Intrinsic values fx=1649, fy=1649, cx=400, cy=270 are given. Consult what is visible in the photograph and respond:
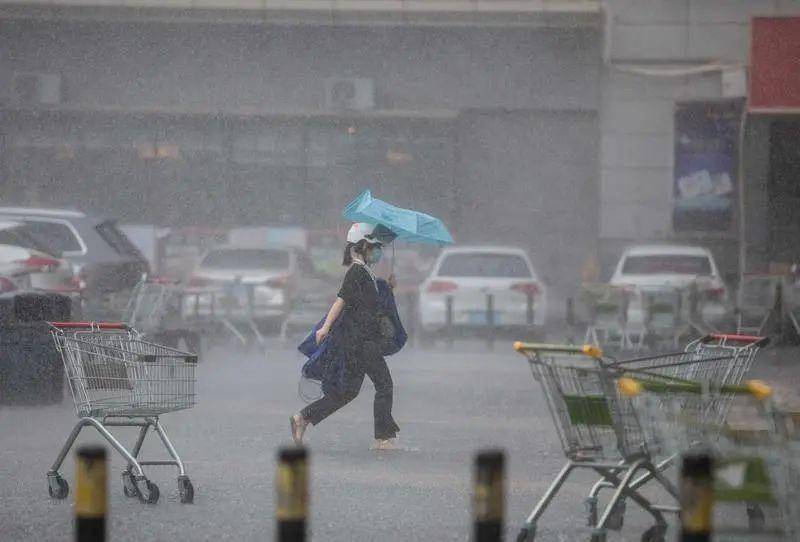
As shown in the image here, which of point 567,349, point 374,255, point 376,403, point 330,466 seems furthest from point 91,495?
point 374,255

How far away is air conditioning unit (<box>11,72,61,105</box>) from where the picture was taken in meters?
34.6

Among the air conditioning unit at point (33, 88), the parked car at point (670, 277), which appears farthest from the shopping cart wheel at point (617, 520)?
the air conditioning unit at point (33, 88)

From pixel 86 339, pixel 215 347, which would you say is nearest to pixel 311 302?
pixel 215 347

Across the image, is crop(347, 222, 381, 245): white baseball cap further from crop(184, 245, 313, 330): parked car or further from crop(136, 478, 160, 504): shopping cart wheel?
crop(184, 245, 313, 330): parked car

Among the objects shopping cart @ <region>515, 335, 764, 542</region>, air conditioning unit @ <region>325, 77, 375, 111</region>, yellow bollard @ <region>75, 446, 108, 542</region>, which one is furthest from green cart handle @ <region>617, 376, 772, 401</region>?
air conditioning unit @ <region>325, 77, 375, 111</region>

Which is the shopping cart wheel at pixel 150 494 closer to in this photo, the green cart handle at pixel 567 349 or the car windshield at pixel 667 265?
the green cart handle at pixel 567 349

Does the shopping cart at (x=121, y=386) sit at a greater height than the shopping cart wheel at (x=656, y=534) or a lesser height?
greater

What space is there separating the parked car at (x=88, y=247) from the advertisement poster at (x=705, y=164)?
49.8 feet

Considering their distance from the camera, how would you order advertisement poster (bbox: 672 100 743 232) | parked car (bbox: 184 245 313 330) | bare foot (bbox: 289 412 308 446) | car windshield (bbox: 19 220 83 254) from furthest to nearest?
advertisement poster (bbox: 672 100 743 232) < parked car (bbox: 184 245 313 330) < car windshield (bbox: 19 220 83 254) < bare foot (bbox: 289 412 308 446)

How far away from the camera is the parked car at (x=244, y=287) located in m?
23.5

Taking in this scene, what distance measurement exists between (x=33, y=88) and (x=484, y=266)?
1440 centimetres

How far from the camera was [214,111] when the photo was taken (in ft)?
114

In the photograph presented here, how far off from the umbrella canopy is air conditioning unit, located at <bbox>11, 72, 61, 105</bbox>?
23947 millimetres

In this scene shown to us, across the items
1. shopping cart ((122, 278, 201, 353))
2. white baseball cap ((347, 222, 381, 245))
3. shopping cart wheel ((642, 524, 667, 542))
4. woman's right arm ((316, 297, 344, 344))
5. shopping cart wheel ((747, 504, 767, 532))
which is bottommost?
shopping cart wheel ((642, 524, 667, 542))
